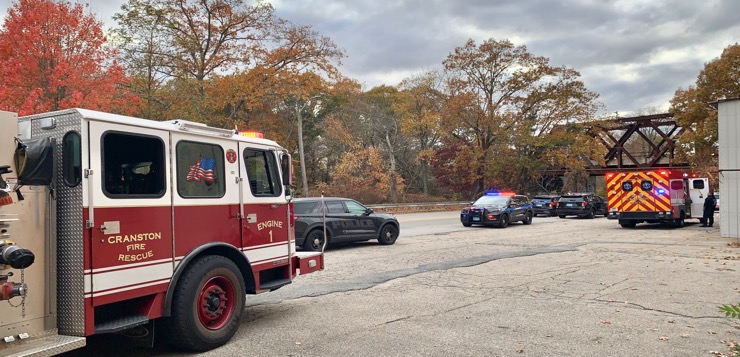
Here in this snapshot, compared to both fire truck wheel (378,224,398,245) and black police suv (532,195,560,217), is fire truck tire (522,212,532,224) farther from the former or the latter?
fire truck wheel (378,224,398,245)

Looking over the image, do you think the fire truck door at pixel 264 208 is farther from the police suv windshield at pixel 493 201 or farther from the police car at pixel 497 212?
the police suv windshield at pixel 493 201

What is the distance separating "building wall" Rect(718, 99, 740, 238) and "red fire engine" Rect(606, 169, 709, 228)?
4317mm

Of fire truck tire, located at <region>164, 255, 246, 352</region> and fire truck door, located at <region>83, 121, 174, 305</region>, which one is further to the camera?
fire truck tire, located at <region>164, 255, 246, 352</region>

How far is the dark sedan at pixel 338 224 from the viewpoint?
1449 centimetres

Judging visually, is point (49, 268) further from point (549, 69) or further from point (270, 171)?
point (549, 69)

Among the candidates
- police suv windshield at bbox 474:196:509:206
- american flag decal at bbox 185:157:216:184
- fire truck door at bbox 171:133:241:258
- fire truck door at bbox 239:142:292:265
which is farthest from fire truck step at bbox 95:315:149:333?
police suv windshield at bbox 474:196:509:206

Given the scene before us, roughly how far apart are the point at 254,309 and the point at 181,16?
2746 cm

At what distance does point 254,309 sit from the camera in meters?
7.91

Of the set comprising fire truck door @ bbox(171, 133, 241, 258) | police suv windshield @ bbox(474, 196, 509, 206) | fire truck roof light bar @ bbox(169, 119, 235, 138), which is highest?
fire truck roof light bar @ bbox(169, 119, 235, 138)

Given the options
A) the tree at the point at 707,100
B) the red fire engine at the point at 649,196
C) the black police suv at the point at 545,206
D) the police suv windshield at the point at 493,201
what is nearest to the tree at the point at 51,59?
the police suv windshield at the point at 493,201

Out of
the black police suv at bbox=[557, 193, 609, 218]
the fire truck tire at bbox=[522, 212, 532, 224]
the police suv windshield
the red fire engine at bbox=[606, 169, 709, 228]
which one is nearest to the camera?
the red fire engine at bbox=[606, 169, 709, 228]

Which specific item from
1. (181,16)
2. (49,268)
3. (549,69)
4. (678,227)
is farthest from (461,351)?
(549,69)

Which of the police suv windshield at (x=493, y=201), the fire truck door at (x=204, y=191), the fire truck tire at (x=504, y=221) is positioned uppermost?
the fire truck door at (x=204, y=191)

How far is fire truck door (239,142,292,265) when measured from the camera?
656cm
